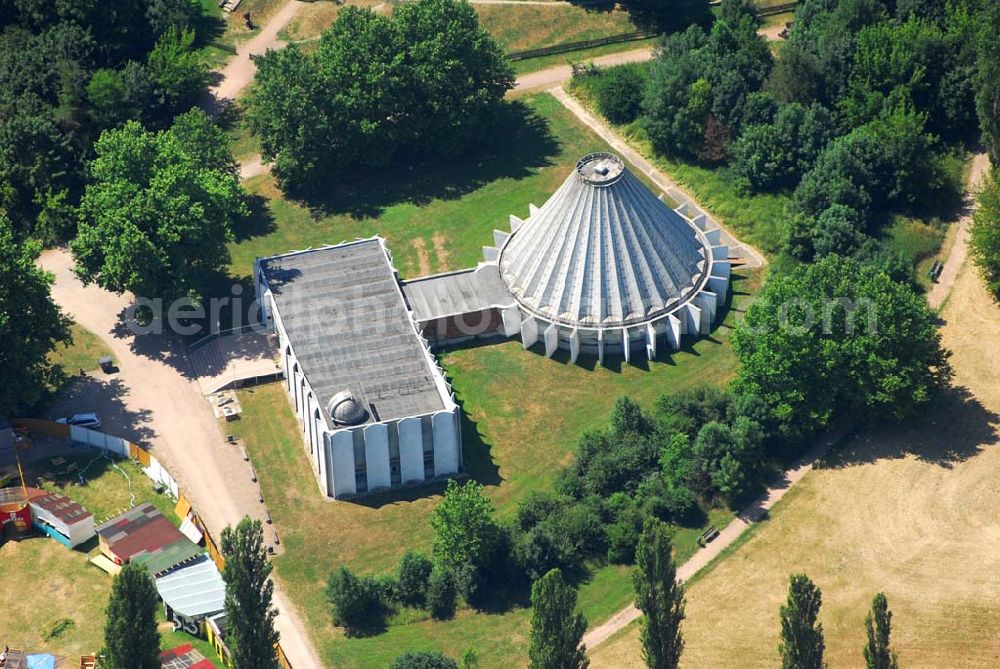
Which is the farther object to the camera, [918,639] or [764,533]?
[764,533]

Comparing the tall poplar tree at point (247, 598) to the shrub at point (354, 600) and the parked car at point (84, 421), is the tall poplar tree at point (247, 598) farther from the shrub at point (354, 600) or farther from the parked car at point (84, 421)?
the parked car at point (84, 421)

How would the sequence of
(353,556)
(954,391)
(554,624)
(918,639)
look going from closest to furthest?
(554,624), (918,639), (353,556), (954,391)

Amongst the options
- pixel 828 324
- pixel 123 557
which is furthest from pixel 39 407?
pixel 828 324

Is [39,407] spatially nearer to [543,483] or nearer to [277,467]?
[277,467]

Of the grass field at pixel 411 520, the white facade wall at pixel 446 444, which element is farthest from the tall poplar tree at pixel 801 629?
the white facade wall at pixel 446 444

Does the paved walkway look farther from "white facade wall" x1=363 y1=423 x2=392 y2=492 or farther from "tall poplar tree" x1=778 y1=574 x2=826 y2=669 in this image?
"white facade wall" x1=363 y1=423 x2=392 y2=492

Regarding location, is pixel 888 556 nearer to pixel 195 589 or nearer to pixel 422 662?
pixel 422 662
